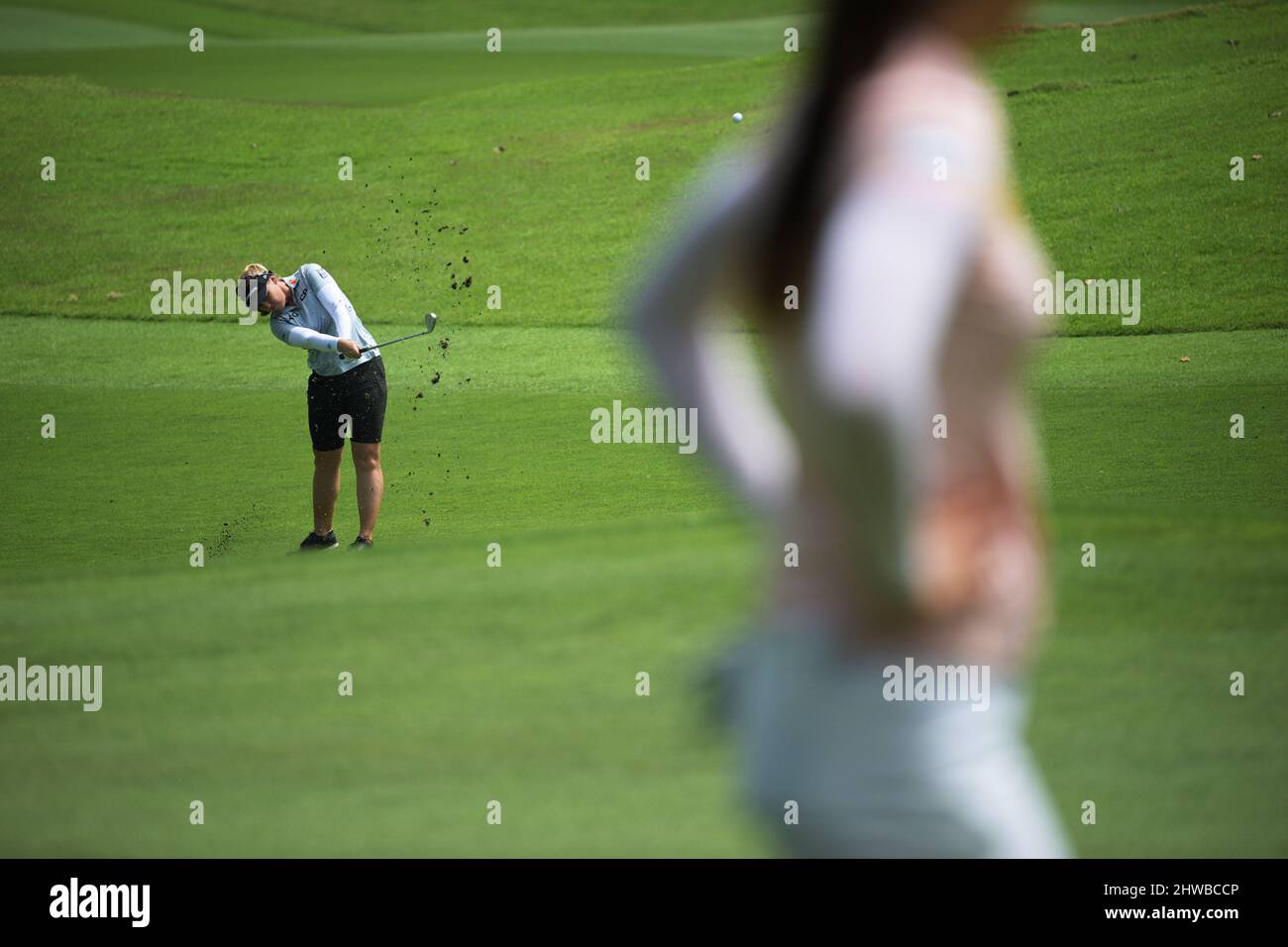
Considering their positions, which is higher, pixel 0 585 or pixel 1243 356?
pixel 1243 356

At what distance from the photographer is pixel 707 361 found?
187cm

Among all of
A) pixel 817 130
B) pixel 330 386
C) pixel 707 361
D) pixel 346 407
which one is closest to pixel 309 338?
pixel 330 386

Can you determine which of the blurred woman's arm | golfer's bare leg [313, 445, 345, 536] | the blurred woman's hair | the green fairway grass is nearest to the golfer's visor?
golfer's bare leg [313, 445, 345, 536]

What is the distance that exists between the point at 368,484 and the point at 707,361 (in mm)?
7984

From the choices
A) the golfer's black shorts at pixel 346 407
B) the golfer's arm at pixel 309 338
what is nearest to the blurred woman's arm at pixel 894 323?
the golfer's arm at pixel 309 338

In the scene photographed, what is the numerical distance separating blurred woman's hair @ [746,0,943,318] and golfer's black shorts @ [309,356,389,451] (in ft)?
27.0

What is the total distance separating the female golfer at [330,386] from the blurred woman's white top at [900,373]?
7.94 meters

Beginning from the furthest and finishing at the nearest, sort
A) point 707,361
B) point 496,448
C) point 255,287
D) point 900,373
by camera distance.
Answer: point 496,448
point 255,287
point 707,361
point 900,373

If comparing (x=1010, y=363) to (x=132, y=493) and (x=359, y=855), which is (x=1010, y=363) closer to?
(x=359, y=855)

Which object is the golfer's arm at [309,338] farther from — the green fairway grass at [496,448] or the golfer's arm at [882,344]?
the golfer's arm at [882,344]

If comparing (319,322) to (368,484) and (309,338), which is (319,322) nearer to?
(309,338)
